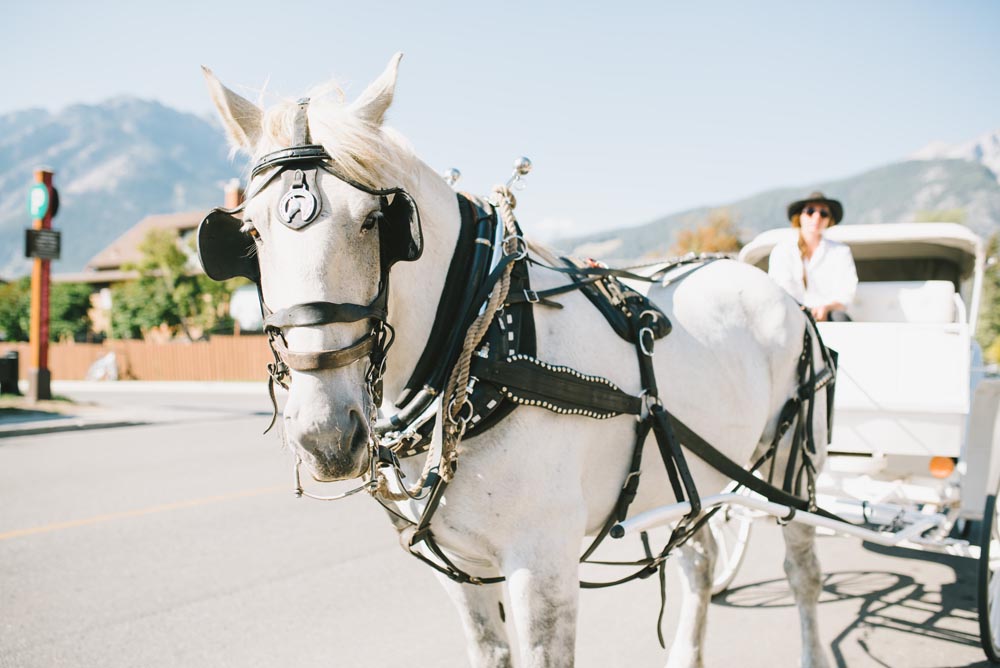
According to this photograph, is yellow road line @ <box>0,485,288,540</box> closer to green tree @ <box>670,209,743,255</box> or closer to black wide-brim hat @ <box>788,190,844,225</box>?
black wide-brim hat @ <box>788,190,844,225</box>

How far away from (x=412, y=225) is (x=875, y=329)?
309 centimetres

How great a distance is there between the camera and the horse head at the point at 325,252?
1.48 meters

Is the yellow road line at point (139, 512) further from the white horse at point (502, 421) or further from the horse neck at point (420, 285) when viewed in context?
the horse neck at point (420, 285)

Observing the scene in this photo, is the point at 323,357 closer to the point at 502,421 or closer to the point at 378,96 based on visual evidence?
the point at 502,421

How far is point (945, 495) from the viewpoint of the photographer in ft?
12.5

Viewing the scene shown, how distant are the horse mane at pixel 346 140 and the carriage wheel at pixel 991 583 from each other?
133 inches

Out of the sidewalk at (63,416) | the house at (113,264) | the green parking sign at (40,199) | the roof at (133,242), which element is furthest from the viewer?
the roof at (133,242)

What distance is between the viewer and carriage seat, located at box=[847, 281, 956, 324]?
4.37 m

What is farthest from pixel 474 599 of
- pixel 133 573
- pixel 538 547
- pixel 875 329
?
pixel 133 573

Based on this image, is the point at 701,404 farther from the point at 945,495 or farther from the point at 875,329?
the point at 945,495

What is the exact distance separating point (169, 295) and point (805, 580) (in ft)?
104

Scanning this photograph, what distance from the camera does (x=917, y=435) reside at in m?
3.72

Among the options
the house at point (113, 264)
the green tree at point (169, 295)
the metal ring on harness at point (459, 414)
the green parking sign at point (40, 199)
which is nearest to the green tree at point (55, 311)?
the house at point (113, 264)

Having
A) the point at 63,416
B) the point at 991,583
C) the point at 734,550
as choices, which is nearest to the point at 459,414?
the point at 734,550
